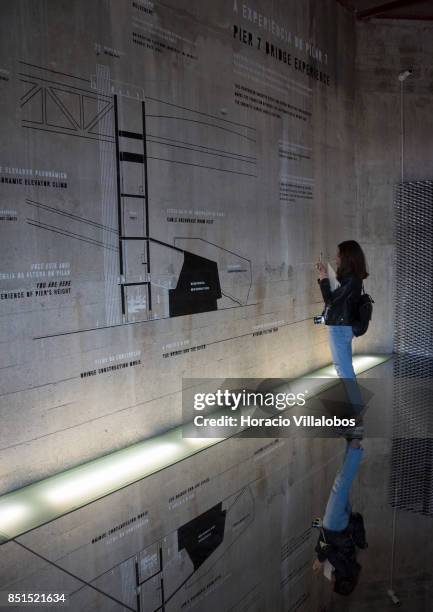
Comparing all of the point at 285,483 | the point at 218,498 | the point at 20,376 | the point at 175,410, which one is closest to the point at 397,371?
the point at 175,410

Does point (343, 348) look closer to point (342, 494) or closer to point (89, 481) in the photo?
point (342, 494)

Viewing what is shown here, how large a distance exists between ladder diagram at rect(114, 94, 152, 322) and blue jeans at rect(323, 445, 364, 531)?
1.59 m

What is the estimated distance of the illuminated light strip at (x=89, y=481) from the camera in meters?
2.83

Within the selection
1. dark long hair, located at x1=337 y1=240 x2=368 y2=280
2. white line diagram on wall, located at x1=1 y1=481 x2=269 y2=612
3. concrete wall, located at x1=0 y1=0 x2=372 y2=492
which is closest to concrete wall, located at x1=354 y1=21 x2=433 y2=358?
concrete wall, located at x1=0 y1=0 x2=372 y2=492

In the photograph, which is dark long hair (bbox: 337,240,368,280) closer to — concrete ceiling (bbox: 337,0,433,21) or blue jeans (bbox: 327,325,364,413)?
blue jeans (bbox: 327,325,364,413)

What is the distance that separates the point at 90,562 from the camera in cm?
240

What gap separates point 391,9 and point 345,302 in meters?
4.10

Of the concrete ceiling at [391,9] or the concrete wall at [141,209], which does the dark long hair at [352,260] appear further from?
the concrete ceiling at [391,9]

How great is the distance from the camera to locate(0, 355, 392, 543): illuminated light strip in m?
2.83

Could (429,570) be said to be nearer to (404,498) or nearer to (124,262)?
(404,498)

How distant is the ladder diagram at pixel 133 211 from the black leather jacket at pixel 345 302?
128 cm

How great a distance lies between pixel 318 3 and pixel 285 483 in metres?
4.81

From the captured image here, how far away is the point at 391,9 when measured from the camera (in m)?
6.40

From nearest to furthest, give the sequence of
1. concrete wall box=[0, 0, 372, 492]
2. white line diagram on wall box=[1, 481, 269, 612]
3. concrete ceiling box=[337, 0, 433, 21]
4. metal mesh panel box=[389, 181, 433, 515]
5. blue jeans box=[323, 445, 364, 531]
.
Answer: white line diagram on wall box=[1, 481, 269, 612]
blue jeans box=[323, 445, 364, 531]
concrete wall box=[0, 0, 372, 492]
concrete ceiling box=[337, 0, 433, 21]
metal mesh panel box=[389, 181, 433, 515]
